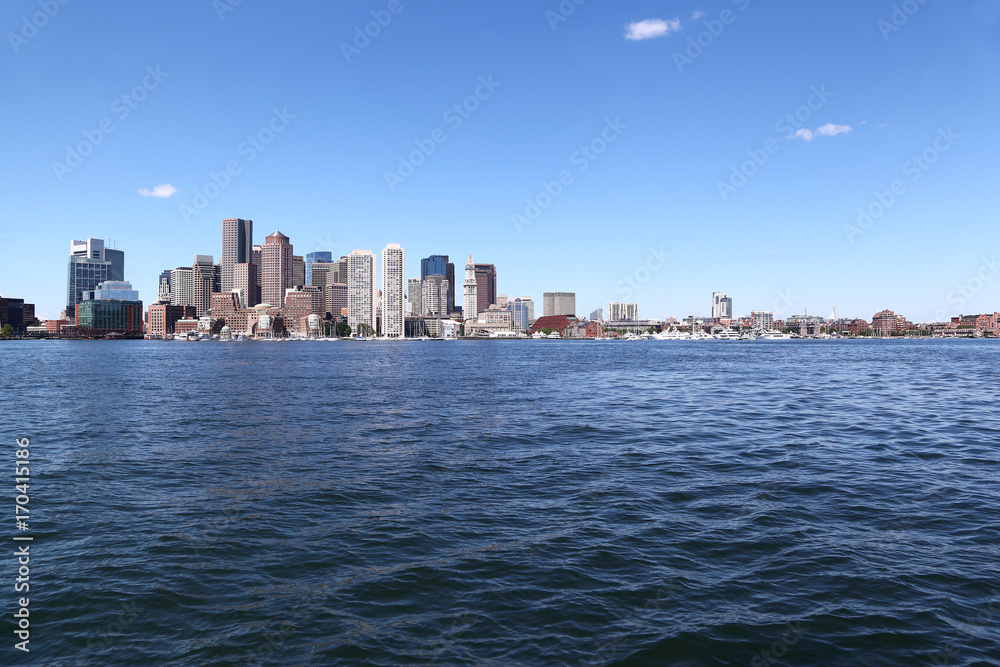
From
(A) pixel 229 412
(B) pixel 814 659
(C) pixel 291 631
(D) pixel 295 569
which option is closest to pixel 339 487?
(D) pixel 295 569

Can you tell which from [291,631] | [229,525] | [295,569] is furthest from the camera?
[229,525]

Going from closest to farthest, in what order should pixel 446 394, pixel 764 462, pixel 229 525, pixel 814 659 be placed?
pixel 814 659 → pixel 229 525 → pixel 764 462 → pixel 446 394

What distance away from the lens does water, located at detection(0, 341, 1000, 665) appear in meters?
10.5

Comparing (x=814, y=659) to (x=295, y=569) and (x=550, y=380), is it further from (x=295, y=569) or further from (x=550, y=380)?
(x=550, y=380)

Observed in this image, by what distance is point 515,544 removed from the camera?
49.1 ft

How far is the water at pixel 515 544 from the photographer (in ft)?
34.6

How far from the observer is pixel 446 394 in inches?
2092

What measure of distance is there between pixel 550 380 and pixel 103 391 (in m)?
47.2

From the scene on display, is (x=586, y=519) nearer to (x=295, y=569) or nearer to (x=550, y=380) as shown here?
(x=295, y=569)

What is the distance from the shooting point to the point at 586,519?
16938 millimetres

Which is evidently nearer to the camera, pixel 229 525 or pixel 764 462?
pixel 229 525

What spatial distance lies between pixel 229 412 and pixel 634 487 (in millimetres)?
32483

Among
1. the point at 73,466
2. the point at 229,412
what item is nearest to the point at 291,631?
the point at 73,466

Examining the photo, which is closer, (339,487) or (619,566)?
(619,566)
